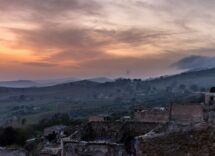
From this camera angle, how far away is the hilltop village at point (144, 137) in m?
11.4

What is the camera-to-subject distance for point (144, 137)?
1212 cm

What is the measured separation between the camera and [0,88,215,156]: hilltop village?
11375mm

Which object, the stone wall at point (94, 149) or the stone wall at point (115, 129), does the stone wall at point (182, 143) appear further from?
the stone wall at point (115, 129)

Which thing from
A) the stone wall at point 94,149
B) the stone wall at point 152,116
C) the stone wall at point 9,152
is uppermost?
the stone wall at point 152,116

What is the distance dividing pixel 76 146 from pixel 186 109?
16.5 m

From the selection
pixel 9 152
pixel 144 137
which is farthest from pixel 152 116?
pixel 144 137

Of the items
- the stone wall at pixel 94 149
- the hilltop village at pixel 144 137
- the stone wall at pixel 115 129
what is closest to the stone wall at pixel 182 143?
the hilltop village at pixel 144 137

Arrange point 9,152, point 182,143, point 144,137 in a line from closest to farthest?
point 182,143 < point 144,137 < point 9,152

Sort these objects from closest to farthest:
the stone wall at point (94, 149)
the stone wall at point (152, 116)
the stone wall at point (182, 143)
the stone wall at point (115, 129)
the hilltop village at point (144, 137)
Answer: the stone wall at point (182, 143) → the hilltop village at point (144, 137) → the stone wall at point (94, 149) → the stone wall at point (115, 129) → the stone wall at point (152, 116)

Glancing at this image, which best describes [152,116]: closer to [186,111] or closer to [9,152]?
[186,111]

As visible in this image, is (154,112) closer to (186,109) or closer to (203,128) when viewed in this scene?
(186,109)

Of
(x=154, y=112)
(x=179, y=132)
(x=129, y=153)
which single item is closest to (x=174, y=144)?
(x=179, y=132)

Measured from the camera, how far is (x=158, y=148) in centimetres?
1177

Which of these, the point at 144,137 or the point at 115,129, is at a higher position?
the point at 144,137
